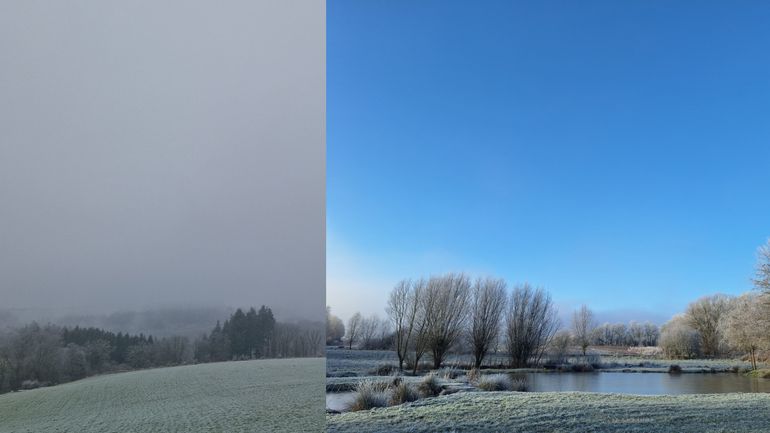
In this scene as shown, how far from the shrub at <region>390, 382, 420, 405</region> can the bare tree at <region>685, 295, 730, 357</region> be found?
4.12 meters

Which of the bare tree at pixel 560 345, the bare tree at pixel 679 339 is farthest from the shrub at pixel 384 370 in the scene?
the bare tree at pixel 679 339

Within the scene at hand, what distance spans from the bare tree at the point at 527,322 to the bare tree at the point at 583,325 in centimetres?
35

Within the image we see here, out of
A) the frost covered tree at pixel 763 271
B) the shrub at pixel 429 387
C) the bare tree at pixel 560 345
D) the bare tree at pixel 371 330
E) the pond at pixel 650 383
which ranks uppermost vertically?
the frost covered tree at pixel 763 271

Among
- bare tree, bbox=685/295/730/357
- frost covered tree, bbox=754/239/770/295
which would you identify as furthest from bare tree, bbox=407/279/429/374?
frost covered tree, bbox=754/239/770/295

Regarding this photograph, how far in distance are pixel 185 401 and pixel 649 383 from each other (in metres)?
6.03

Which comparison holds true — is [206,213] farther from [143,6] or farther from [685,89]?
[685,89]

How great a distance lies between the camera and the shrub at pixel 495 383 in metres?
6.62

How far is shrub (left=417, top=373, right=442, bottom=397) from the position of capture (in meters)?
6.21

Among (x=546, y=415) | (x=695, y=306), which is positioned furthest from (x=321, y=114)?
(x=695, y=306)

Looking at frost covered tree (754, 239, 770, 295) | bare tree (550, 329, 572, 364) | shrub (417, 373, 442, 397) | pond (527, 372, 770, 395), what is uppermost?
frost covered tree (754, 239, 770, 295)

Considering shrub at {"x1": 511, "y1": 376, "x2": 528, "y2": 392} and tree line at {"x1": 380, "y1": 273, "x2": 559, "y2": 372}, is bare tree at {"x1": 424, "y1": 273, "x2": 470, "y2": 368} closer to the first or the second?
tree line at {"x1": 380, "y1": 273, "x2": 559, "y2": 372}

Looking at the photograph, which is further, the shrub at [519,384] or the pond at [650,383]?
the shrub at [519,384]

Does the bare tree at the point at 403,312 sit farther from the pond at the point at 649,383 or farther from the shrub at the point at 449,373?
the pond at the point at 649,383

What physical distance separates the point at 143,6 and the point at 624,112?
6406 mm
